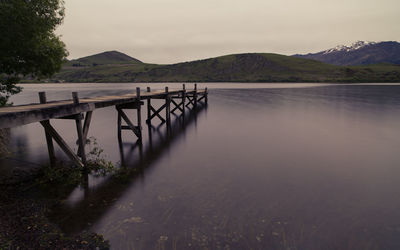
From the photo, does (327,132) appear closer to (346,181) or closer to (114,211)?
(346,181)

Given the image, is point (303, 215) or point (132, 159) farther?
point (132, 159)

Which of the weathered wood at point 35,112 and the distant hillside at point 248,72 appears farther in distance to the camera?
the distant hillside at point 248,72

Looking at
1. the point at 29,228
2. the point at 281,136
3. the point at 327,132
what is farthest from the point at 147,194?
the point at 327,132

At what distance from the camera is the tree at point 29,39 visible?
13062mm

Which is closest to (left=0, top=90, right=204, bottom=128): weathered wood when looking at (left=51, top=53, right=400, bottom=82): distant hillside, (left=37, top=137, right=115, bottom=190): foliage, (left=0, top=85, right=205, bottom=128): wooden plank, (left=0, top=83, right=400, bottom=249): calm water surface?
(left=0, top=85, right=205, bottom=128): wooden plank

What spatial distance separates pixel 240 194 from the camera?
9367 mm

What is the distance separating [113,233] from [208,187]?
4406 mm

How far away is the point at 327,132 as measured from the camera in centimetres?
2106

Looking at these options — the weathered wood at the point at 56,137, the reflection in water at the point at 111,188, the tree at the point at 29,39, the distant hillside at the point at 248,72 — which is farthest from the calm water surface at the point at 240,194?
the distant hillside at the point at 248,72

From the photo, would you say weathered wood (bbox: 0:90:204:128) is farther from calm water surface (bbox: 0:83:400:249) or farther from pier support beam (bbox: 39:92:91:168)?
calm water surface (bbox: 0:83:400:249)

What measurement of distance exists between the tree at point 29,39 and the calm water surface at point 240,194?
17.5 feet

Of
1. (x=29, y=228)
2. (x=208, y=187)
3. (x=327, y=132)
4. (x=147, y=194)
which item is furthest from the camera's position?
(x=327, y=132)

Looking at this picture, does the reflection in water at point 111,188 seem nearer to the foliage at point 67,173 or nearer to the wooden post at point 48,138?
the foliage at point 67,173

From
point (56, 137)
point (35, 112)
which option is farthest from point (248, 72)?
point (35, 112)
